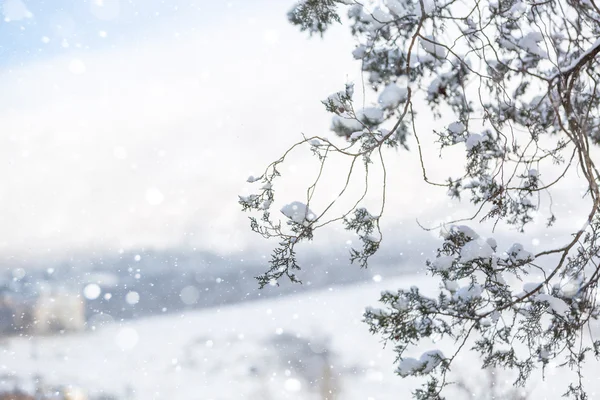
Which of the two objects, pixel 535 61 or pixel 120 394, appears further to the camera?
pixel 120 394

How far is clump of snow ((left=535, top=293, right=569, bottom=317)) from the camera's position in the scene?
14.2 ft

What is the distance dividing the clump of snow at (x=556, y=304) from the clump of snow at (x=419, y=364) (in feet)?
3.43

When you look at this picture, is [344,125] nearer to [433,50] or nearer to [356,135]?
[356,135]

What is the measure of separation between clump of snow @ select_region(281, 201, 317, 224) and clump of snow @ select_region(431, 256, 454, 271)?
1.49 m

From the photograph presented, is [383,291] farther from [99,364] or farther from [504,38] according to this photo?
[99,364]

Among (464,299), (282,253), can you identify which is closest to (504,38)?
(464,299)

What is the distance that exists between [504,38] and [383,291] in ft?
Result: 8.19

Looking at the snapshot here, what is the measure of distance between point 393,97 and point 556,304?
2.36 m

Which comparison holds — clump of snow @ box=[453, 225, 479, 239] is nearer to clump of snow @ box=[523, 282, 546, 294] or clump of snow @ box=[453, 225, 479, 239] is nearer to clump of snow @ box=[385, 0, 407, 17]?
clump of snow @ box=[523, 282, 546, 294]

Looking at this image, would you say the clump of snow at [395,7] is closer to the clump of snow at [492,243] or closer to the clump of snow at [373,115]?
the clump of snow at [373,115]

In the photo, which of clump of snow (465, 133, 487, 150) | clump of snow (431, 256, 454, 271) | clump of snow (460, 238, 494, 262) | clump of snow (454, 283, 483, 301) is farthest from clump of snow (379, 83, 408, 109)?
clump of snow (454, 283, 483, 301)

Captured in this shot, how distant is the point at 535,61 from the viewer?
4.52 meters

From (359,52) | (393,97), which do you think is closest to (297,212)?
(393,97)

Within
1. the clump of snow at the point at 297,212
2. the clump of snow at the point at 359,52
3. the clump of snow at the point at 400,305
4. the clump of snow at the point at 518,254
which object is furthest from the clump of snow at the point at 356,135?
the clump of snow at the point at 518,254
